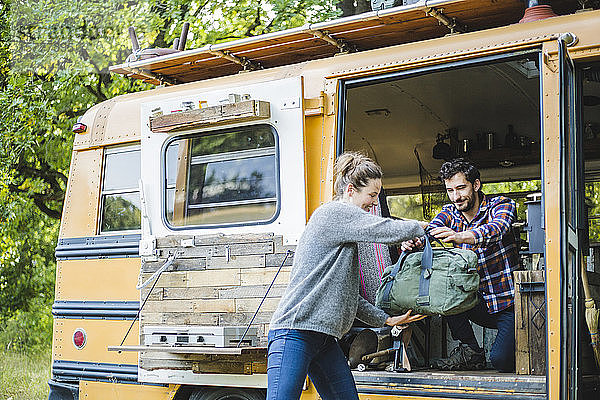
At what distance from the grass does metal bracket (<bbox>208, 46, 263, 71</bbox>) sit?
5.93m

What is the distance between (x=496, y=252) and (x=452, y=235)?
21.2 inches

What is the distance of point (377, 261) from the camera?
200 inches

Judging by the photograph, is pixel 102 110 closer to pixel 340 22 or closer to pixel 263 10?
pixel 340 22

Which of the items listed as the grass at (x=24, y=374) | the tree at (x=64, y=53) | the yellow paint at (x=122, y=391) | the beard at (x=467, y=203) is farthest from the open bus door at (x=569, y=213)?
the grass at (x=24, y=374)

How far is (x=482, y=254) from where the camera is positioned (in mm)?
4934

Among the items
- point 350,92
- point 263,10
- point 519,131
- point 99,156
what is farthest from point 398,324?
point 263,10

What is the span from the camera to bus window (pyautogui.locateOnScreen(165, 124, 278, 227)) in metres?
5.20

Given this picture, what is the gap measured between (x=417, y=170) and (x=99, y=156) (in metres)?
3.11

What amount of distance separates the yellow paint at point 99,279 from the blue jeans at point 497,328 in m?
2.15

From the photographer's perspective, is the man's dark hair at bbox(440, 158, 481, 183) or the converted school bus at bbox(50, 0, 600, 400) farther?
the man's dark hair at bbox(440, 158, 481, 183)

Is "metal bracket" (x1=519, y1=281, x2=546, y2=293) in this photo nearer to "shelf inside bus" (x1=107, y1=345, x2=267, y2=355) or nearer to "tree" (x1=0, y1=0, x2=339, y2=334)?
"shelf inside bus" (x1=107, y1=345, x2=267, y2=355)

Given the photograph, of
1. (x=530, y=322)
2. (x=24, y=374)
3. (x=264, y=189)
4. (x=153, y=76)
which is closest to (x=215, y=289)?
(x=264, y=189)

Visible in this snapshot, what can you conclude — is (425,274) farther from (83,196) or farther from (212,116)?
(83,196)

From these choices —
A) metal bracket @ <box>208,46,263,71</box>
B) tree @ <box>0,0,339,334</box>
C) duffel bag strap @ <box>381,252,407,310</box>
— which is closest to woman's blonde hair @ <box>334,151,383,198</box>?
duffel bag strap @ <box>381,252,407,310</box>
